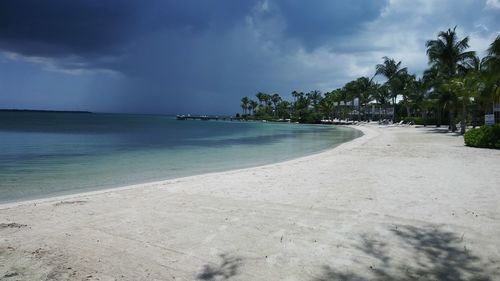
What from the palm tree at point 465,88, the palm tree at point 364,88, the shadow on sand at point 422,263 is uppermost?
the palm tree at point 364,88

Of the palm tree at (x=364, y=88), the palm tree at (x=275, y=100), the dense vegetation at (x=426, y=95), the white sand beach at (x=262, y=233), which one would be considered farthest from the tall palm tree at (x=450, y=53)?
the palm tree at (x=275, y=100)

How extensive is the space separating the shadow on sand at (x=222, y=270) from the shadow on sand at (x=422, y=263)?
100 centimetres

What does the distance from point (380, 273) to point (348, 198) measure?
403 centimetres

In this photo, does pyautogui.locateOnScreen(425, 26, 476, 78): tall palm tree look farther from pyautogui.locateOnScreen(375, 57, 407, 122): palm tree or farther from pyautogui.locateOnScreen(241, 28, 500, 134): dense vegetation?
pyautogui.locateOnScreen(375, 57, 407, 122): palm tree

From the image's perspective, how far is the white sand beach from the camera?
4469mm

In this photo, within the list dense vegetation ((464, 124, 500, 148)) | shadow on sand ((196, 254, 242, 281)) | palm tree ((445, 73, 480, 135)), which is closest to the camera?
shadow on sand ((196, 254, 242, 281))

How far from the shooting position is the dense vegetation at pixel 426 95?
32.2m

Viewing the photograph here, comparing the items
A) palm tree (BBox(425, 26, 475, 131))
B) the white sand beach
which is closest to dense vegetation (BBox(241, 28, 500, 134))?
palm tree (BBox(425, 26, 475, 131))

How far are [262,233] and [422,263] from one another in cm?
229

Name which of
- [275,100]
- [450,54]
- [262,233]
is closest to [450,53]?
[450,54]

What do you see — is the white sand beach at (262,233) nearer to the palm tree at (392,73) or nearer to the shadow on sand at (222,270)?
the shadow on sand at (222,270)

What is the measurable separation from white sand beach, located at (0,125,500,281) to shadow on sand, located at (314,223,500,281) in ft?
0.04

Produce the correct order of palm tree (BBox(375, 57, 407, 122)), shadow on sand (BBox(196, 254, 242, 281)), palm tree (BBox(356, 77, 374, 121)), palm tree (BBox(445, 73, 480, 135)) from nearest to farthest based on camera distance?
shadow on sand (BBox(196, 254, 242, 281)) < palm tree (BBox(445, 73, 480, 135)) < palm tree (BBox(375, 57, 407, 122)) < palm tree (BBox(356, 77, 374, 121))

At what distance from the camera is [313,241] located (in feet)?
17.8
